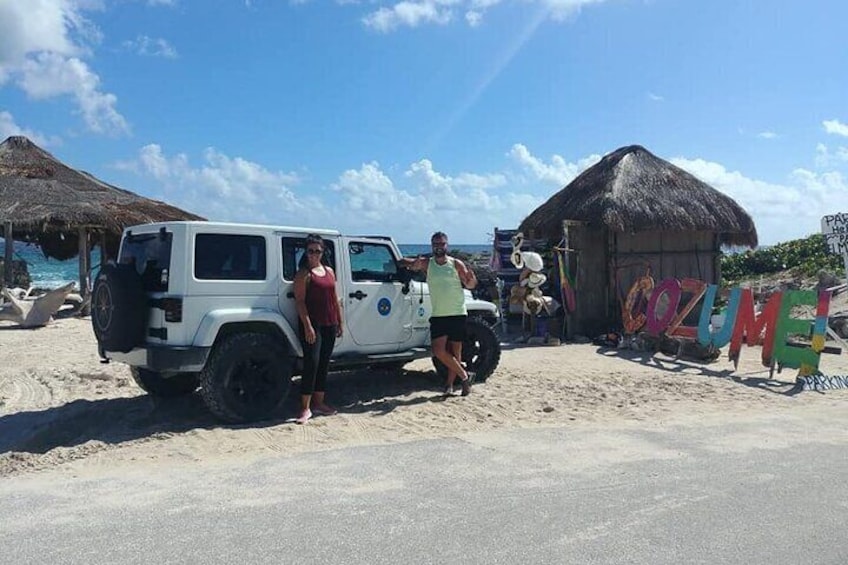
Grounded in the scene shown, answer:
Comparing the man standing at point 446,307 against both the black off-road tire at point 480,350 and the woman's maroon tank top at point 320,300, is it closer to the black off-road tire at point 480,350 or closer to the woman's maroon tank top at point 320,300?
the black off-road tire at point 480,350

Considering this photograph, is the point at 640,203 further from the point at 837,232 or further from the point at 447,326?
the point at 447,326

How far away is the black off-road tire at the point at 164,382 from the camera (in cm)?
790

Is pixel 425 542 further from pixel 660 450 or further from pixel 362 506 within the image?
→ pixel 660 450

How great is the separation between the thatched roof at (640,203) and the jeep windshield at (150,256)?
9.26 metres

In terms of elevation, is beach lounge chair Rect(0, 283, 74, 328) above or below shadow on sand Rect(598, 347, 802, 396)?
above

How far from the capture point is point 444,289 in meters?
8.30

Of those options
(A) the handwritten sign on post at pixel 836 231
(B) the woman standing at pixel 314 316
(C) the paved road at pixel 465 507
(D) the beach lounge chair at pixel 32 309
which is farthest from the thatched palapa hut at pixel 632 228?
(D) the beach lounge chair at pixel 32 309

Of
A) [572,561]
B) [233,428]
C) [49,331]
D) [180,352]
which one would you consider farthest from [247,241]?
[49,331]

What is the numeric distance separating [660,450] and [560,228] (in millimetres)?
9930

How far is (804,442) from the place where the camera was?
6.46 metres

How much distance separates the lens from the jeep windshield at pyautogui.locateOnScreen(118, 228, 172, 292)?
6.89 m

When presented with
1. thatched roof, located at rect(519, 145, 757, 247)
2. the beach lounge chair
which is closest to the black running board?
thatched roof, located at rect(519, 145, 757, 247)

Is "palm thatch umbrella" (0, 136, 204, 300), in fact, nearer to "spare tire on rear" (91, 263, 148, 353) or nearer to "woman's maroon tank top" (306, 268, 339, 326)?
"spare tire on rear" (91, 263, 148, 353)

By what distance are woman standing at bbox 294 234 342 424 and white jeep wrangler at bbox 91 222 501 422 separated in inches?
8.7
